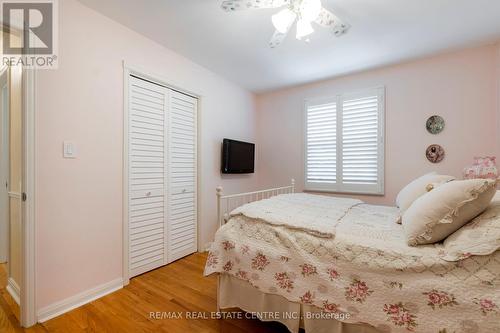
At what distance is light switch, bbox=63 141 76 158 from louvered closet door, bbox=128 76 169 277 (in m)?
0.45

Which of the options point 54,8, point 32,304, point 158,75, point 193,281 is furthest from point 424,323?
point 54,8

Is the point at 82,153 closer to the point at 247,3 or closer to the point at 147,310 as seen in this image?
the point at 147,310

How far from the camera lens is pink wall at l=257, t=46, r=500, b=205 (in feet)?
7.64

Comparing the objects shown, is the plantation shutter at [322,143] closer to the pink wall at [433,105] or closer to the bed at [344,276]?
the pink wall at [433,105]

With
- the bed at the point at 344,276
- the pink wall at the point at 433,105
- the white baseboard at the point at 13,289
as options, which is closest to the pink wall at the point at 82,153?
the white baseboard at the point at 13,289

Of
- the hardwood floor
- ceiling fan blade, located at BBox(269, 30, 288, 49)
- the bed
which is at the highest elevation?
ceiling fan blade, located at BBox(269, 30, 288, 49)

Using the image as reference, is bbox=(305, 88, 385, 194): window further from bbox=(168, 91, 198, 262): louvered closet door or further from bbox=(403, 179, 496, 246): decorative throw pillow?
bbox=(403, 179, 496, 246): decorative throw pillow

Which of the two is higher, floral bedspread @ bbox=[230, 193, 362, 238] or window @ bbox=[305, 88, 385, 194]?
window @ bbox=[305, 88, 385, 194]

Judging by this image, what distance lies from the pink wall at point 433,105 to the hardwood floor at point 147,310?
230 centimetres

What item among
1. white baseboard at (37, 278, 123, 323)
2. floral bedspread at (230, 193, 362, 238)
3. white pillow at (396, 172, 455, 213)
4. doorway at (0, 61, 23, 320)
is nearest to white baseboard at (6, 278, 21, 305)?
doorway at (0, 61, 23, 320)

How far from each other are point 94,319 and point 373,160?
3233 millimetres

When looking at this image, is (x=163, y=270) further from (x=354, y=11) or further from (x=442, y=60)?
(x=442, y=60)

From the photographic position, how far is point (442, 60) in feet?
8.21

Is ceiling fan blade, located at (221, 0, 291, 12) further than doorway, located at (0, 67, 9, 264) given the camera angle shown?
No
